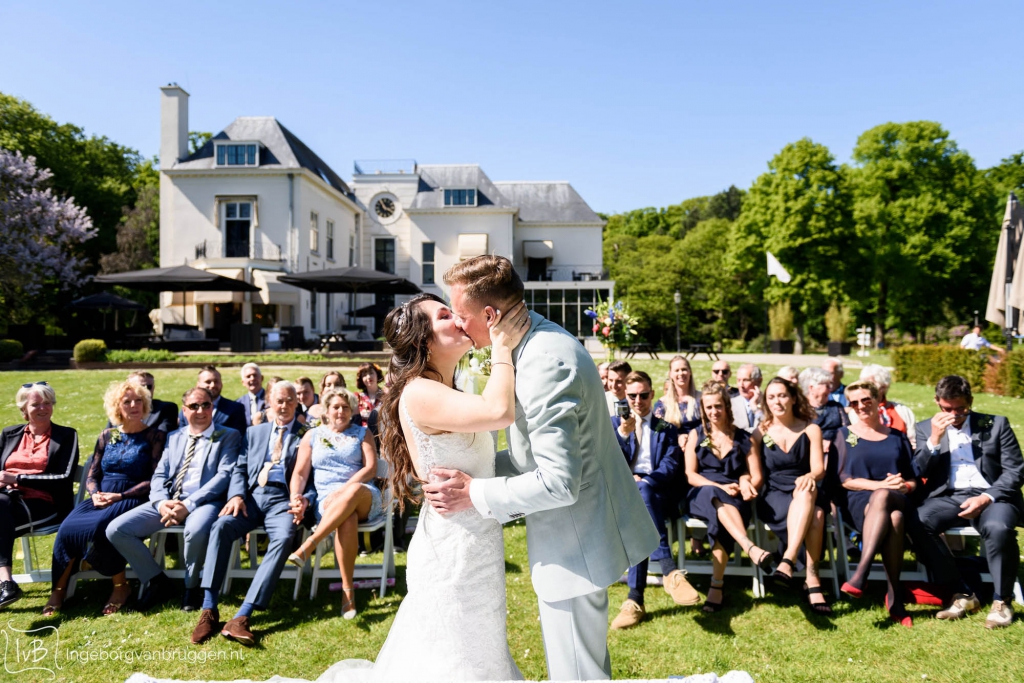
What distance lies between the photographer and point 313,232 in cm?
3100

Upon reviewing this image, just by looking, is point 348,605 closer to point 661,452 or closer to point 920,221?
point 661,452

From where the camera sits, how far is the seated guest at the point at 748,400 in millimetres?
6199

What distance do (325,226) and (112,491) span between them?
29043mm

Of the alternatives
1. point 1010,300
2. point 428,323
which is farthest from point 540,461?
point 1010,300

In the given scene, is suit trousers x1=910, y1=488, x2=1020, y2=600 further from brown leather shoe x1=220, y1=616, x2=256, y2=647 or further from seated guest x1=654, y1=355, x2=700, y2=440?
brown leather shoe x1=220, y1=616, x2=256, y2=647

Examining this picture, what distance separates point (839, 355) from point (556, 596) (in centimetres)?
2979

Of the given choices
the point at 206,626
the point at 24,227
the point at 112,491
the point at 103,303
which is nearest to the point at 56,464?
the point at 112,491

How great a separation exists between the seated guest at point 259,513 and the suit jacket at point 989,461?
4.60m

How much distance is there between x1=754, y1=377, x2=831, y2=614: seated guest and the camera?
436 centimetres

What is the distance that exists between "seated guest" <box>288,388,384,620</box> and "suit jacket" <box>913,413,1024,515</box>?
4.05 metres

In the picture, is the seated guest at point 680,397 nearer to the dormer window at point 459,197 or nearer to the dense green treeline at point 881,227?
the dense green treeline at point 881,227

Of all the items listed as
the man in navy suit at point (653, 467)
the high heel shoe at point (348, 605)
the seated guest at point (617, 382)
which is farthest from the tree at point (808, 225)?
the high heel shoe at point (348, 605)

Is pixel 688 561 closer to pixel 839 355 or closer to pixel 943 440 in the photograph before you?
pixel 943 440

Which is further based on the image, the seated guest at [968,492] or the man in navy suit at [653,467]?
the man in navy suit at [653,467]
